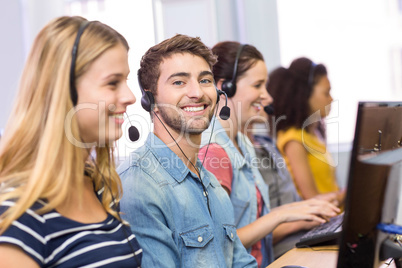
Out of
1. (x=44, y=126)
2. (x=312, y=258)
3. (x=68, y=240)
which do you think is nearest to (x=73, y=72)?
(x=44, y=126)

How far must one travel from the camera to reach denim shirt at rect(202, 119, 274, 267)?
1712 mm

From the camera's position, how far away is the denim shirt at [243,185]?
171cm

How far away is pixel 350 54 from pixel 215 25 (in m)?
1.04

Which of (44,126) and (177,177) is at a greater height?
(44,126)

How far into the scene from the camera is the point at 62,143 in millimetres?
899

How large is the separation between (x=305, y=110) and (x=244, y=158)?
893 millimetres

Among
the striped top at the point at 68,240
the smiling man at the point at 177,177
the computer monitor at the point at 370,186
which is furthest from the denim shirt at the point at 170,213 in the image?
the computer monitor at the point at 370,186

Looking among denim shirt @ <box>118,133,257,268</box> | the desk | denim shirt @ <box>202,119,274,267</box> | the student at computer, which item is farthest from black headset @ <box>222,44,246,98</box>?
the desk

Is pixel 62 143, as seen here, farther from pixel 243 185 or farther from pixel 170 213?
pixel 243 185

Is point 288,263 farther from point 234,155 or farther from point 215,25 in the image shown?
point 215,25

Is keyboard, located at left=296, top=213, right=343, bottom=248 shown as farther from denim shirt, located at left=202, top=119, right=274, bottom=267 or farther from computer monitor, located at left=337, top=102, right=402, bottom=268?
computer monitor, located at left=337, top=102, right=402, bottom=268

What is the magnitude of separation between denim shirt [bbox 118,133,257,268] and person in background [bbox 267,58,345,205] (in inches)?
45.0

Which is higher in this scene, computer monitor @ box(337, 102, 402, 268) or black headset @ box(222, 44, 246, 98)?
black headset @ box(222, 44, 246, 98)

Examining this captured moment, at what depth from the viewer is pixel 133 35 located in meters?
1.91
